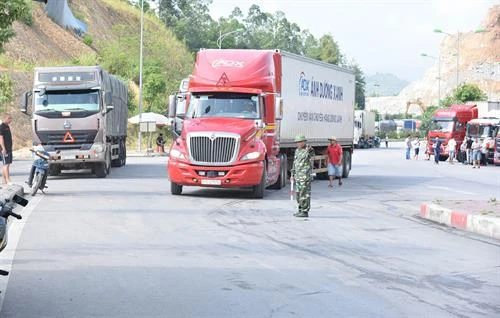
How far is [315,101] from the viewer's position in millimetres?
29531

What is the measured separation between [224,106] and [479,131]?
3693 cm

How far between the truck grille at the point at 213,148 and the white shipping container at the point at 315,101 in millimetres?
4448

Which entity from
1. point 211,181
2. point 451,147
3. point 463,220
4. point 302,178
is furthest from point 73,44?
point 463,220

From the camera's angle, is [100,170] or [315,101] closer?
[100,170]

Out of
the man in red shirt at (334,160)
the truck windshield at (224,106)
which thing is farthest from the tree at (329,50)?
the truck windshield at (224,106)

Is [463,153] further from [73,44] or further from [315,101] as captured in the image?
[73,44]

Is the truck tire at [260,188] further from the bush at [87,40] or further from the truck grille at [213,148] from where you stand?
the bush at [87,40]

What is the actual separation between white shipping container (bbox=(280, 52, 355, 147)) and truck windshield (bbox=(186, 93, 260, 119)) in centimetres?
324

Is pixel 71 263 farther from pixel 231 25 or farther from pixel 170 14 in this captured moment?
pixel 231 25

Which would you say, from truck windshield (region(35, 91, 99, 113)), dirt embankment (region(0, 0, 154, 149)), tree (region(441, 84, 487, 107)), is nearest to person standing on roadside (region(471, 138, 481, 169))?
dirt embankment (region(0, 0, 154, 149))

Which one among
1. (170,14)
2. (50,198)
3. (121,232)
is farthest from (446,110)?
(170,14)

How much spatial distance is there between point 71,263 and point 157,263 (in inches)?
41.1

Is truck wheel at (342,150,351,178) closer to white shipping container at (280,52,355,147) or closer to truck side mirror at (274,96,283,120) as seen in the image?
white shipping container at (280,52,355,147)

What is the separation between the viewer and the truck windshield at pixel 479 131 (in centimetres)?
5544
